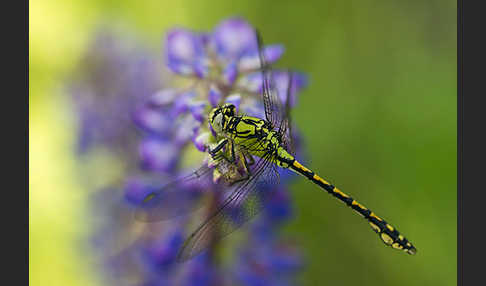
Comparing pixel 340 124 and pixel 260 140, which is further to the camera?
pixel 340 124

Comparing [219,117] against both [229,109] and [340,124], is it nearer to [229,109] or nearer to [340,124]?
[229,109]

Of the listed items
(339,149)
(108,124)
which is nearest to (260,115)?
(108,124)

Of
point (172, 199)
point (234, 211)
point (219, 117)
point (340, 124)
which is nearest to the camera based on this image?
point (219, 117)

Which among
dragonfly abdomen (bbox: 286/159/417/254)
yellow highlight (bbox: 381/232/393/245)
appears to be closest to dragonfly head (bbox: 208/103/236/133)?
dragonfly abdomen (bbox: 286/159/417/254)

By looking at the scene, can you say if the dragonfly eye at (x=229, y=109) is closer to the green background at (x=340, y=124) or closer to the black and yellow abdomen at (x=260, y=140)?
the black and yellow abdomen at (x=260, y=140)

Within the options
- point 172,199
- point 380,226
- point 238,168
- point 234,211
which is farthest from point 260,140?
point 380,226
